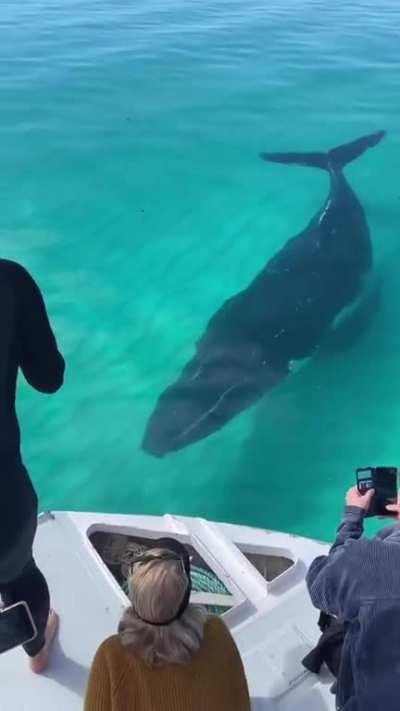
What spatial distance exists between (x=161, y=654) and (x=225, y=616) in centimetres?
144

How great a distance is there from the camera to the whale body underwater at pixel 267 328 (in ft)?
21.7

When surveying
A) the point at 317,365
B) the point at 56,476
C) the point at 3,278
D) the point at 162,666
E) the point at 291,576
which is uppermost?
the point at 3,278

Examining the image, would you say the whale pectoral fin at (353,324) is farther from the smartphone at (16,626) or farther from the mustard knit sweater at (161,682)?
the mustard knit sweater at (161,682)

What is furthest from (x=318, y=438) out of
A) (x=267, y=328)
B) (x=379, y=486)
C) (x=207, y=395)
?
(x=379, y=486)

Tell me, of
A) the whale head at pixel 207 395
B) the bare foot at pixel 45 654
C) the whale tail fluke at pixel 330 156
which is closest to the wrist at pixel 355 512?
the bare foot at pixel 45 654

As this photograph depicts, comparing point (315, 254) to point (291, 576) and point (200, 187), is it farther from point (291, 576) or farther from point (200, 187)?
point (291, 576)

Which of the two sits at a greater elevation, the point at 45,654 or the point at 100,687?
the point at 100,687

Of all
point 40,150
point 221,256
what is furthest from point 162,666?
point 40,150

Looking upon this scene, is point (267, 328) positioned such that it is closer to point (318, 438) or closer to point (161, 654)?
point (318, 438)

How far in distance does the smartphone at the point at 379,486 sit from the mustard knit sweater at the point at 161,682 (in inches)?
41.2

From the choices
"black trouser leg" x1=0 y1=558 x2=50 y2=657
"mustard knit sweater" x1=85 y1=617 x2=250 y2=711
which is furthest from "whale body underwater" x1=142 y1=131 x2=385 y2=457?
"mustard knit sweater" x1=85 y1=617 x2=250 y2=711

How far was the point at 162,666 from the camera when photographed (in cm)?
233

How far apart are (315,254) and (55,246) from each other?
360 centimetres

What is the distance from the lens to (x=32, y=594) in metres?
3.11
